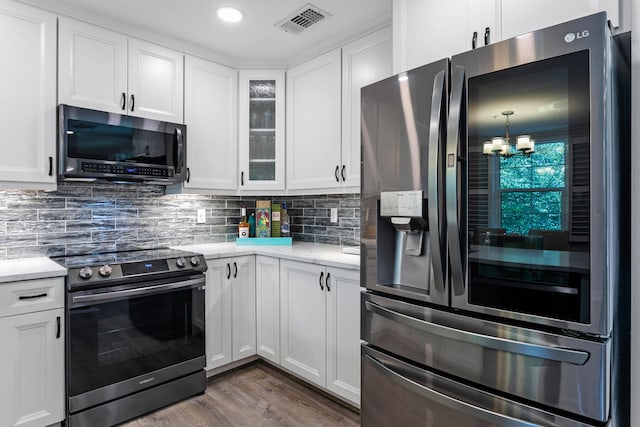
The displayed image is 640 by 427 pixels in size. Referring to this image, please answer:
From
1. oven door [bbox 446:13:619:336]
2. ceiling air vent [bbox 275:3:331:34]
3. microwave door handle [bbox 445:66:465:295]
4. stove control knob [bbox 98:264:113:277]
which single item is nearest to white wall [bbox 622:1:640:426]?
oven door [bbox 446:13:619:336]

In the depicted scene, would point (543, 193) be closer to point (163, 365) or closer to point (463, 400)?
point (463, 400)

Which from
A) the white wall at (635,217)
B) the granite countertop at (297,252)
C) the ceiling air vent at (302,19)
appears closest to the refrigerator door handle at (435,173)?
the white wall at (635,217)

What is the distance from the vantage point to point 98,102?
236 cm

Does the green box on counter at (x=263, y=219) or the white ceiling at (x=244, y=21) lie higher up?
the white ceiling at (x=244, y=21)

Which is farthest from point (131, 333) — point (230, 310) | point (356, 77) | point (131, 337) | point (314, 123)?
point (356, 77)

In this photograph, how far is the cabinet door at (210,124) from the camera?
280 cm

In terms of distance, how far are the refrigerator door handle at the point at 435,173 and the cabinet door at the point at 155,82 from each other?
1.97 meters

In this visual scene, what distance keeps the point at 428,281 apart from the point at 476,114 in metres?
0.65

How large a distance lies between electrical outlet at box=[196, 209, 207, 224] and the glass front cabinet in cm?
39

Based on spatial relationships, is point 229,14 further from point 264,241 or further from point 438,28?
point 264,241

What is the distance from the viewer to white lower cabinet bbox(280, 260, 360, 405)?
7.11ft

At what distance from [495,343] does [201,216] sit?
2.49 metres

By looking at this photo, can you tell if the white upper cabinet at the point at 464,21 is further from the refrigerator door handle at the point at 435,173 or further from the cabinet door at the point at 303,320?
the cabinet door at the point at 303,320

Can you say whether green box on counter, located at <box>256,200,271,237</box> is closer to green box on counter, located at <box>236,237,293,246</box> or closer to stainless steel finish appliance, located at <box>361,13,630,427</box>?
green box on counter, located at <box>236,237,293,246</box>
